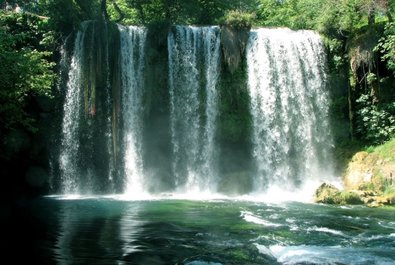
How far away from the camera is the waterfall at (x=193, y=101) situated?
23.9 meters

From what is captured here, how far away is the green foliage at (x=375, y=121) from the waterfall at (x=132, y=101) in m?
12.3

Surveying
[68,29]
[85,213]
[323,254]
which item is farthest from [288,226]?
[68,29]

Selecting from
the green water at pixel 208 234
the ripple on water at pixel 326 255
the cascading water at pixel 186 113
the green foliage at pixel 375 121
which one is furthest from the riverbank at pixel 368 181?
the ripple on water at pixel 326 255

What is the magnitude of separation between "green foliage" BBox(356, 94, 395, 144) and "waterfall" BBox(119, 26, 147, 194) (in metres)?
12.3

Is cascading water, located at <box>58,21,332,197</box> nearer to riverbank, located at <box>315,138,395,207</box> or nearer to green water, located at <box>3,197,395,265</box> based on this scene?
riverbank, located at <box>315,138,395,207</box>

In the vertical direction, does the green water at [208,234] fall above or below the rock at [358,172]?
below

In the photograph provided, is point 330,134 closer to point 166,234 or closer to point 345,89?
point 345,89

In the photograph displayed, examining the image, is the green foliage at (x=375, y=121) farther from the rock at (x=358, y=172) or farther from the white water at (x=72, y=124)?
the white water at (x=72, y=124)

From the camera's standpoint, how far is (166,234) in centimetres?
1122

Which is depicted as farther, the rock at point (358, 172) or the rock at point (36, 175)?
the rock at point (36, 175)

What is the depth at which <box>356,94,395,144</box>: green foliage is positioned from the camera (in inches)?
900

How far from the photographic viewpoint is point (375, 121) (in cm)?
2334

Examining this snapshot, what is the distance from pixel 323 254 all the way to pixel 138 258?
3821mm

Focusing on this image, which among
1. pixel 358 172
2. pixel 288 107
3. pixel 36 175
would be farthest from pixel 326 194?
pixel 36 175
